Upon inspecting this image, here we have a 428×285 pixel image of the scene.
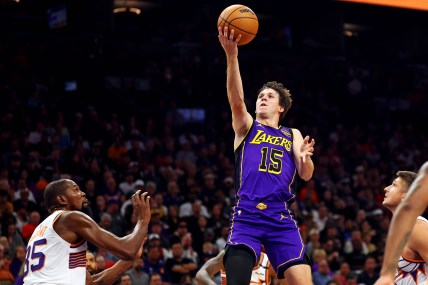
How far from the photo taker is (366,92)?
25.2 m

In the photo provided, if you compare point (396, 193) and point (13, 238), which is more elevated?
point (396, 193)

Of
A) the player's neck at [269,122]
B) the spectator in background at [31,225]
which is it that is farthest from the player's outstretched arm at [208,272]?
the spectator in background at [31,225]

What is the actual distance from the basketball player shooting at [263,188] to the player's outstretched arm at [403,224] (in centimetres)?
230

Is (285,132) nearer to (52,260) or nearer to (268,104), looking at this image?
(268,104)

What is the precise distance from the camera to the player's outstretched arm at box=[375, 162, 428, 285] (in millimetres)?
3691

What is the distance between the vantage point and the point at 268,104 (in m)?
6.70

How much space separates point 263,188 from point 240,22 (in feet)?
4.93

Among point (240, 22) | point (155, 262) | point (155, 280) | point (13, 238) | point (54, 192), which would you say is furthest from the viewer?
point (155, 262)

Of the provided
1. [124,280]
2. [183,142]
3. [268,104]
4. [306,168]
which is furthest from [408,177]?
[183,142]

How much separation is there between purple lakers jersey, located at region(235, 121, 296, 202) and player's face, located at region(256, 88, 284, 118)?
0.16 metres

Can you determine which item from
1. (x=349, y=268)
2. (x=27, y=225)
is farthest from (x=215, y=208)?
(x=27, y=225)

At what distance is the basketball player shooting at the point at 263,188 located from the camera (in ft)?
19.8

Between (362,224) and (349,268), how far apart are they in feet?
5.84

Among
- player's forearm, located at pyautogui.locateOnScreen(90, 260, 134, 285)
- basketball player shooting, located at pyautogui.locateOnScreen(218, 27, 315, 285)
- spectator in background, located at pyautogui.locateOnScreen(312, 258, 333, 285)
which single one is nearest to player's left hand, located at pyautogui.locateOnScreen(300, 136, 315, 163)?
basketball player shooting, located at pyautogui.locateOnScreen(218, 27, 315, 285)
